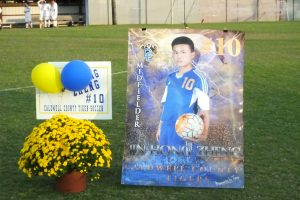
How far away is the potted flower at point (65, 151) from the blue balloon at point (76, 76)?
307mm

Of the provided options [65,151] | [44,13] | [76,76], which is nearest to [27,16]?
[44,13]

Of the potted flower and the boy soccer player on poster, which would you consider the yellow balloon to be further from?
the boy soccer player on poster

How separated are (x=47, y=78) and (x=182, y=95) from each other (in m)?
1.29

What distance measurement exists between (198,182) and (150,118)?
2.51 feet

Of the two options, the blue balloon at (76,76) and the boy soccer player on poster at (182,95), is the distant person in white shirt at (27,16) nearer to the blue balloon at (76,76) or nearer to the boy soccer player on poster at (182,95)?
the blue balloon at (76,76)

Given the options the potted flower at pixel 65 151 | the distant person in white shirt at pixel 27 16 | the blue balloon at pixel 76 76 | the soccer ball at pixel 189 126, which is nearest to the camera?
the potted flower at pixel 65 151

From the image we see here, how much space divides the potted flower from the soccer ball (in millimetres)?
724

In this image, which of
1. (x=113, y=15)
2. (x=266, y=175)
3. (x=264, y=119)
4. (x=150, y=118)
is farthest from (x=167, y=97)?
(x=113, y=15)

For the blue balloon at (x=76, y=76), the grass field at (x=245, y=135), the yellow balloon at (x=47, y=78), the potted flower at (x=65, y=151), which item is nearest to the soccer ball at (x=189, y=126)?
the grass field at (x=245, y=135)

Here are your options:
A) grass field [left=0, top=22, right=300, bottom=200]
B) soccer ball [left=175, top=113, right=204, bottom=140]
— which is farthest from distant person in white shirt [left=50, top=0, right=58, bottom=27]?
soccer ball [left=175, top=113, right=204, bottom=140]

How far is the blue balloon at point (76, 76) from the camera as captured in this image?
595cm

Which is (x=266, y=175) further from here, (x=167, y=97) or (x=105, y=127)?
(x=105, y=127)

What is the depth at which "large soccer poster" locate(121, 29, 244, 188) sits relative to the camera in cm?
599

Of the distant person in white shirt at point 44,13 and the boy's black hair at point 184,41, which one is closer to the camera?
the boy's black hair at point 184,41
